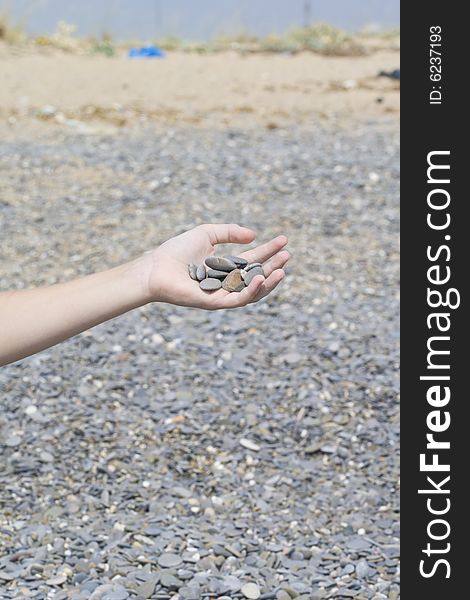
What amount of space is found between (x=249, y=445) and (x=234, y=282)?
4.98ft

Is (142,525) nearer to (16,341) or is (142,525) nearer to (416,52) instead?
(16,341)

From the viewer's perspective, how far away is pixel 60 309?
1984 millimetres

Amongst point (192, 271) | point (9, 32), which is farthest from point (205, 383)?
point (9, 32)

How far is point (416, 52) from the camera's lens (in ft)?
13.2

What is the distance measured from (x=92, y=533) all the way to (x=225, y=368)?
131 centimetres

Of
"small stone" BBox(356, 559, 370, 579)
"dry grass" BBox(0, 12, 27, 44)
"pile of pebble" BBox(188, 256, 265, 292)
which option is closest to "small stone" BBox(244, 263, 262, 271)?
"pile of pebble" BBox(188, 256, 265, 292)

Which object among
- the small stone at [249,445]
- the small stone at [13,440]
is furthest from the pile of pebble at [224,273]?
the small stone at [13,440]

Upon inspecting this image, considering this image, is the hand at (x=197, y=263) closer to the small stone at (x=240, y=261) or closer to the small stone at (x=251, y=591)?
the small stone at (x=240, y=261)

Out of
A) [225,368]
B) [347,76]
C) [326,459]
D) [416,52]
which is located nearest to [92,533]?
[326,459]

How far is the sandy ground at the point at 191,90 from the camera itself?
8.68m

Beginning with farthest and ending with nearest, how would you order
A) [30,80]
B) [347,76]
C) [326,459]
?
[347,76], [30,80], [326,459]

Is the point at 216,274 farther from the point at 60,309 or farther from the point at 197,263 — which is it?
the point at 60,309

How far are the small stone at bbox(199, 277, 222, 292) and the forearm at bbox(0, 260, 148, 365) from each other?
125 mm

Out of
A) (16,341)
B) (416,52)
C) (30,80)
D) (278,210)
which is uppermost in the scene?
(30,80)
